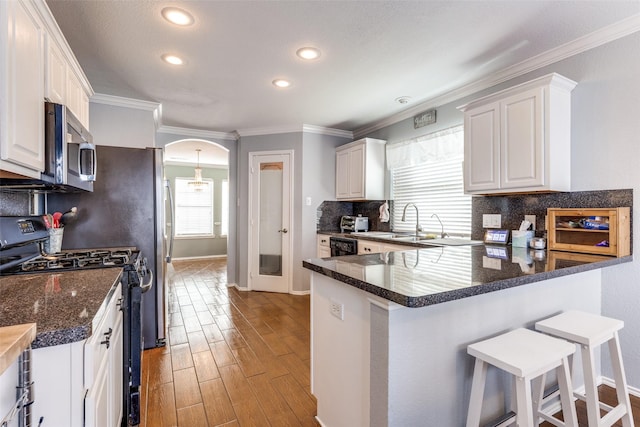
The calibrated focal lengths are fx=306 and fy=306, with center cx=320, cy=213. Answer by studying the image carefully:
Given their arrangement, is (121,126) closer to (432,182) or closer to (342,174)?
(342,174)

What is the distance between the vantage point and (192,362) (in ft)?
7.80

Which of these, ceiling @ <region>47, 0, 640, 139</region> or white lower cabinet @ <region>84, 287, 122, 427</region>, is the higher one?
ceiling @ <region>47, 0, 640, 139</region>

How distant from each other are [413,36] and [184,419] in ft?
9.16

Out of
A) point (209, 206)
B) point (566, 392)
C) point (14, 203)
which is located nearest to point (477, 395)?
point (566, 392)

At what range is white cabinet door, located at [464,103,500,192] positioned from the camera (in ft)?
7.87

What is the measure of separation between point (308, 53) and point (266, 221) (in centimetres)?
266

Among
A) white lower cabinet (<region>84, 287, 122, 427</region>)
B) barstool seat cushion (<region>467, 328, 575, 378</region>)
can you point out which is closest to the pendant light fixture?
white lower cabinet (<region>84, 287, 122, 427</region>)

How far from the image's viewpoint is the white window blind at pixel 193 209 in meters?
7.50

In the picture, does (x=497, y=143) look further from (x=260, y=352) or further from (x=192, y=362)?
(x=192, y=362)

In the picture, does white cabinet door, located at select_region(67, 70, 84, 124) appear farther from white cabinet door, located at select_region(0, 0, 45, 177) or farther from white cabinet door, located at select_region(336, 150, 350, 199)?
white cabinet door, located at select_region(336, 150, 350, 199)

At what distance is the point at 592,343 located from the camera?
1355 millimetres

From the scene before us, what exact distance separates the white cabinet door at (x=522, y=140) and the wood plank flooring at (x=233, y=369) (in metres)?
1.48

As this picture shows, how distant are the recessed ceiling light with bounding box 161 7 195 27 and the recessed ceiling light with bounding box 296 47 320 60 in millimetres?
759

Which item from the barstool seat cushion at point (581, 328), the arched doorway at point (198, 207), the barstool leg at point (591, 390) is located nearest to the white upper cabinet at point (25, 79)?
the barstool seat cushion at point (581, 328)
